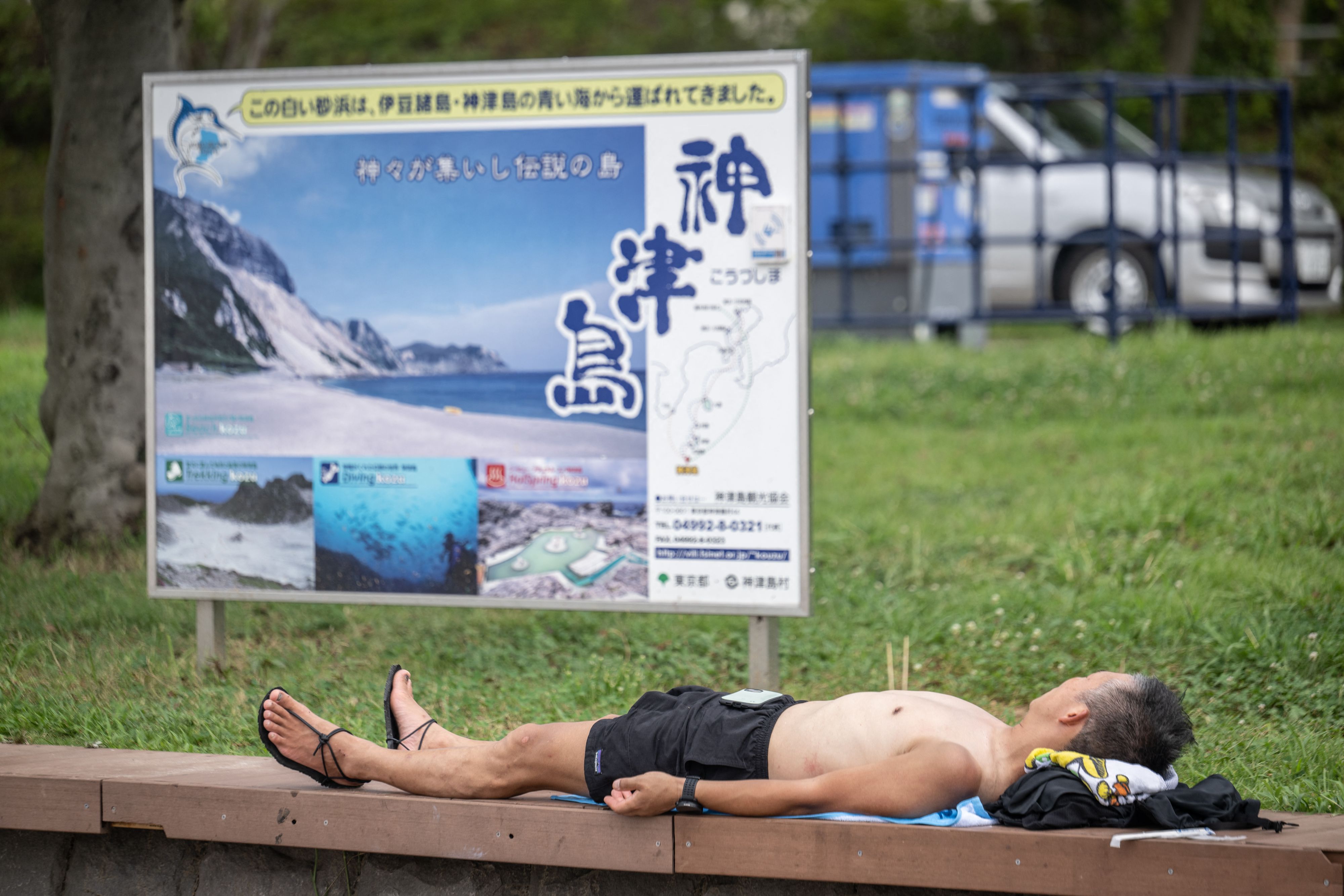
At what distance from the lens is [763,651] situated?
4797 millimetres

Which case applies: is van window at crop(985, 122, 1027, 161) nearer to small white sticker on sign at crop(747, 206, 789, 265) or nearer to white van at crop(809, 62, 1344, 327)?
white van at crop(809, 62, 1344, 327)

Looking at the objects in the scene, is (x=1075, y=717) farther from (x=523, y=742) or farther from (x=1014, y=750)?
(x=523, y=742)

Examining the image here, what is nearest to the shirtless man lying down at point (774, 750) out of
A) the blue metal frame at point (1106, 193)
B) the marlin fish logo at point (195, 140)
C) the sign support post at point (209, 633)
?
the sign support post at point (209, 633)

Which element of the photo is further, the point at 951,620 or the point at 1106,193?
the point at 1106,193

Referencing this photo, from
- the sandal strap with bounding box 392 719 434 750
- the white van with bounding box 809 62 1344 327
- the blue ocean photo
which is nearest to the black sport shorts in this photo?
the sandal strap with bounding box 392 719 434 750

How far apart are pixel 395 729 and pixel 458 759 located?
460mm

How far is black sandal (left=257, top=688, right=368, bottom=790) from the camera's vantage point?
3535 millimetres

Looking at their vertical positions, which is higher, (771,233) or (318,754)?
(771,233)

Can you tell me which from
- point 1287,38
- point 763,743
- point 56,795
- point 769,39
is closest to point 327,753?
point 56,795

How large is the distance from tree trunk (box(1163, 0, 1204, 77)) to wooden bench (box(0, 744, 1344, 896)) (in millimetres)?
13598

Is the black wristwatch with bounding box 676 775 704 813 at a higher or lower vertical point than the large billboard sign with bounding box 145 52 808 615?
lower

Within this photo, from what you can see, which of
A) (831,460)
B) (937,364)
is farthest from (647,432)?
(937,364)

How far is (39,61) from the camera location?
33.7ft

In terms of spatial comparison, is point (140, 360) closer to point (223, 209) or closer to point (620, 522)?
point (223, 209)
